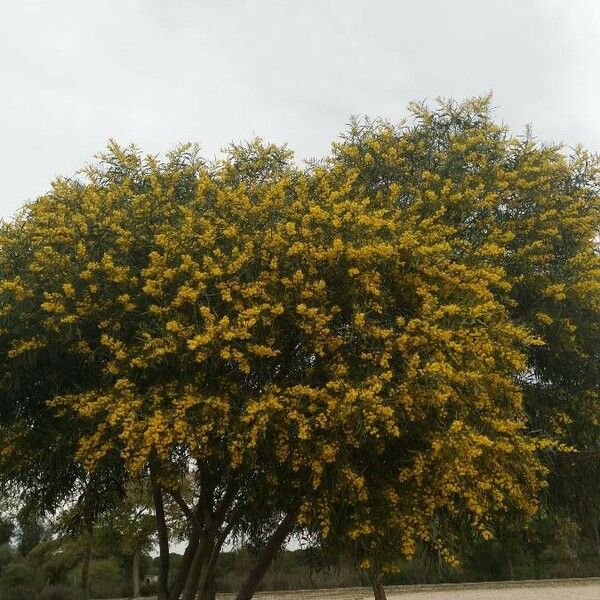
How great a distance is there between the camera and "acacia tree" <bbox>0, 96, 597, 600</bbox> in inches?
361

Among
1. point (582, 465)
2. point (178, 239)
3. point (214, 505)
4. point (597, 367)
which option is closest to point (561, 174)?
point (597, 367)

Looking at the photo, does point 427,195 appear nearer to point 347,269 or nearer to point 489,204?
point 489,204

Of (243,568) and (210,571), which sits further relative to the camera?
(243,568)

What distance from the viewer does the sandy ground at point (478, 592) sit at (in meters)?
30.6

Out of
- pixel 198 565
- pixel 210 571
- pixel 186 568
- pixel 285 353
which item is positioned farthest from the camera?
pixel 186 568

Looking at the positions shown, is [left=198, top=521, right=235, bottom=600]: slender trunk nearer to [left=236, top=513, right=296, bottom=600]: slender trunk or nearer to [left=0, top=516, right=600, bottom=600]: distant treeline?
[left=236, top=513, right=296, bottom=600]: slender trunk

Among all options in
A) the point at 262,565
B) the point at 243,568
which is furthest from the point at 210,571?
the point at 243,568

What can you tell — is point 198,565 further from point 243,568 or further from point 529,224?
point 243,568

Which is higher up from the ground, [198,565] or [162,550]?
[162,550]

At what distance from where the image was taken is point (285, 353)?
10344 millimetres

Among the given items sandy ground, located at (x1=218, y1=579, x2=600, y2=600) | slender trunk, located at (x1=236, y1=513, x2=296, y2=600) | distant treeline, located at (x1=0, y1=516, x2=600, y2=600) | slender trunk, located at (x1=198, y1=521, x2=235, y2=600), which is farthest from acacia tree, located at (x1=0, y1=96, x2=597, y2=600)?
sandy ground, located at (x1=218, y1=579, x2=600, y2=600)

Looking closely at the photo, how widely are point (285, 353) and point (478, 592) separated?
90.0 ft

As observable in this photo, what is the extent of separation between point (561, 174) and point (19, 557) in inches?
1204

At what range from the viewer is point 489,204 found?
486 inches
